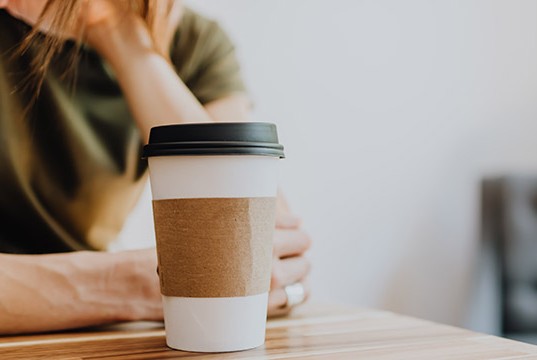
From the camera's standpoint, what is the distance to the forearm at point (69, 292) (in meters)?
0.71

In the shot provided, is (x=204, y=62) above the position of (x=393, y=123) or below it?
above

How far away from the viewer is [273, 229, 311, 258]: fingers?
2.81ft

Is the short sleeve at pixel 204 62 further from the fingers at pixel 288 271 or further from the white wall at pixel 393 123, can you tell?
the fingers at pixel 288 271

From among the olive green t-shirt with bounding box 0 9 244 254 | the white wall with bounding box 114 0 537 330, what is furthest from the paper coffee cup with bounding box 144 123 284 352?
the white wall with bounding box 114 0 537 330

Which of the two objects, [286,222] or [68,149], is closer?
[286,222]

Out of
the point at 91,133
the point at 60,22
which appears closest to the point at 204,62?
the point at 91,133

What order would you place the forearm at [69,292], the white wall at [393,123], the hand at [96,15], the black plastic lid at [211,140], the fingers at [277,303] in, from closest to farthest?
1. the black plastic lid at [211,140]
2. the forearm at [69,292]
3. the fingers at [277,303]
4. the hand at [96,15]
5. the white wall at [393,123]

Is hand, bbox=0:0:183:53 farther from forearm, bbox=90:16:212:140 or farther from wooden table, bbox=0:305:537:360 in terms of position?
wooden table, bbox=0:305:537:360

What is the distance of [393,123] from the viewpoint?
5.58 ft

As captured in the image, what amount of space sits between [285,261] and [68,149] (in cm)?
46

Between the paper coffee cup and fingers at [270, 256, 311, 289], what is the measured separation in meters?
0.19

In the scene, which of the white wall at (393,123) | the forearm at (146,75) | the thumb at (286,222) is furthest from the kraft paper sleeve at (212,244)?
the white wall at (393,123)

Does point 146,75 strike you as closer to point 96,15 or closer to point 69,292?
point 96,15

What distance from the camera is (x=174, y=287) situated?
62 cm
